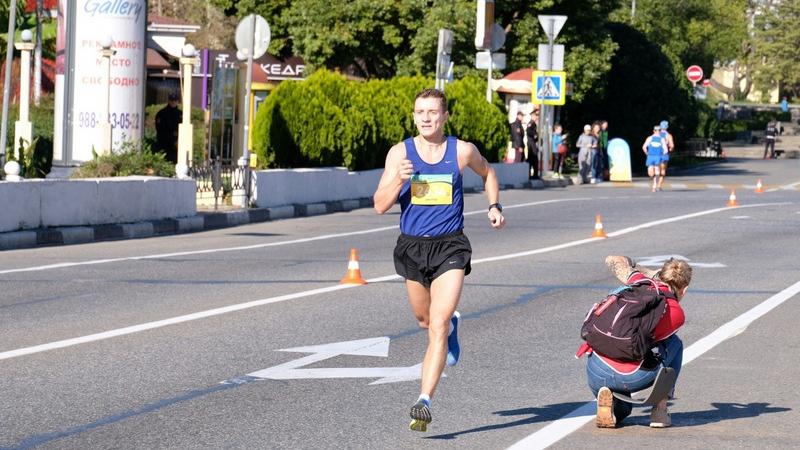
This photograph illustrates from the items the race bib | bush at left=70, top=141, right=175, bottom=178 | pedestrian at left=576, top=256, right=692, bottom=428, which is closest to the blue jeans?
pedestrian at left=576, top=256, right=692, bottom=428

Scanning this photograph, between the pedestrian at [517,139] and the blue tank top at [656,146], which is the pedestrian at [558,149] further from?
the blue tank top at [656,146]

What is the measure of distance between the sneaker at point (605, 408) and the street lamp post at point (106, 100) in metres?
17.2

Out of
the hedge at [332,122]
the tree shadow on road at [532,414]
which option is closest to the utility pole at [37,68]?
the hedge at [332,122]

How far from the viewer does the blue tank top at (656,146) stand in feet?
123

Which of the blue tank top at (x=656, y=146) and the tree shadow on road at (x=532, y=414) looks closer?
the tree shadow on road at (x=532, y=414)

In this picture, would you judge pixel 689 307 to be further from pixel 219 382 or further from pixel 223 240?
pixel 223 240

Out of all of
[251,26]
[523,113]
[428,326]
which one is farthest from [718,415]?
[523,113]

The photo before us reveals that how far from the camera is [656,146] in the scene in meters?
37.8

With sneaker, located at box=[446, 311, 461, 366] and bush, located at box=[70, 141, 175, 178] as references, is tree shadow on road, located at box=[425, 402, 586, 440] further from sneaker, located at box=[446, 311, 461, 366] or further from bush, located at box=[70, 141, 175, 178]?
bush, located at box=[70, 141, 175, 178]

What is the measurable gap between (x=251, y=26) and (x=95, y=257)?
28.5ft

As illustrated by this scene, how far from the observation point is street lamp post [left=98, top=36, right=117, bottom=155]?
2427cm

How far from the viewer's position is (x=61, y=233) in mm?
19734

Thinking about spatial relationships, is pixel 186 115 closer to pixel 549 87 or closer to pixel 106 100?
pixel 106 100

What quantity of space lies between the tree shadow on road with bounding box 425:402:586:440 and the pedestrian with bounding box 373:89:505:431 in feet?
1.24
